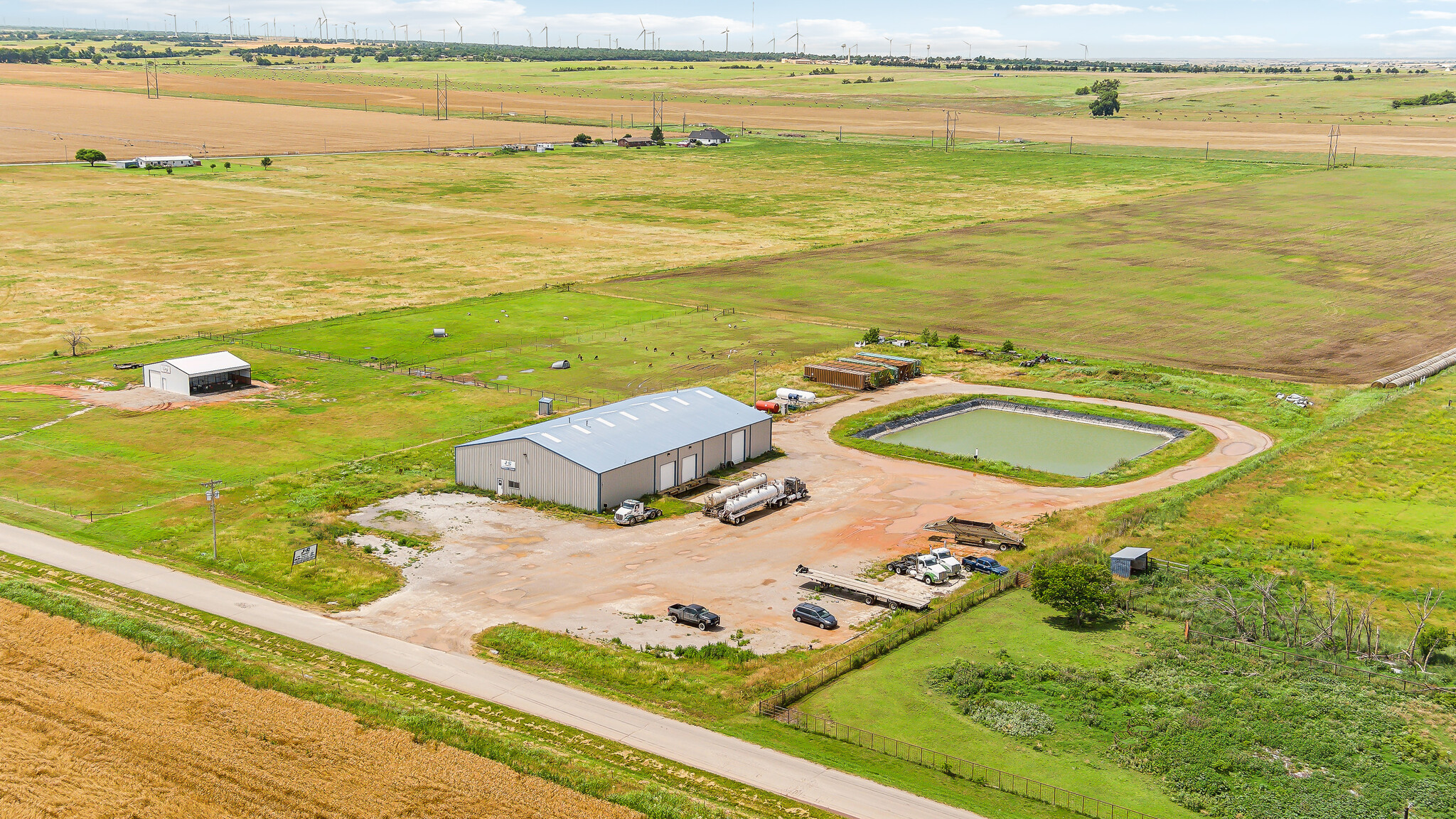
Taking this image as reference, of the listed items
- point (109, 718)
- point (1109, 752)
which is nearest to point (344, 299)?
point (109, 718)

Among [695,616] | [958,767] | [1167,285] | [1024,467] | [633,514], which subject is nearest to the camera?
[958,767]

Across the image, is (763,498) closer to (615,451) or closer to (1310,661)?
(615,451)

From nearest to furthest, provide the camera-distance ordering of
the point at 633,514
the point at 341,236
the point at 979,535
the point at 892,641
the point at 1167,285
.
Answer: the point at 892,641, the point at 979,535, the point at 633,514, the point at 1167,285, the point at 341,236

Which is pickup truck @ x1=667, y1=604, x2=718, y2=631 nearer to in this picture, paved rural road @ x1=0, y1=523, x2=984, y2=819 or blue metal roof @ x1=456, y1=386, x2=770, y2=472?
paved rural road @ x1=0, y1=523, x2=984, y2=819

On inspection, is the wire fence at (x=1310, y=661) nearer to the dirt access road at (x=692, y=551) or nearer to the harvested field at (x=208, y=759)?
the dirt access road at (x=692, y=551)

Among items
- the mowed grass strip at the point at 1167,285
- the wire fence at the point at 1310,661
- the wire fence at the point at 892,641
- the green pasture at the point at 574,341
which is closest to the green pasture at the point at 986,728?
the wire fence at the point at 892,641

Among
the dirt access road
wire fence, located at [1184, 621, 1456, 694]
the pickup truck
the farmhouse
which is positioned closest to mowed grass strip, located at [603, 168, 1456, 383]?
the dirt access road

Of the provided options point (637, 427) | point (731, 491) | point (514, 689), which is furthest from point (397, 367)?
point (514, 689)

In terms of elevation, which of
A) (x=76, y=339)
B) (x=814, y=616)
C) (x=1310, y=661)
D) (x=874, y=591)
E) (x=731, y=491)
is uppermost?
(x=76, y=339)
